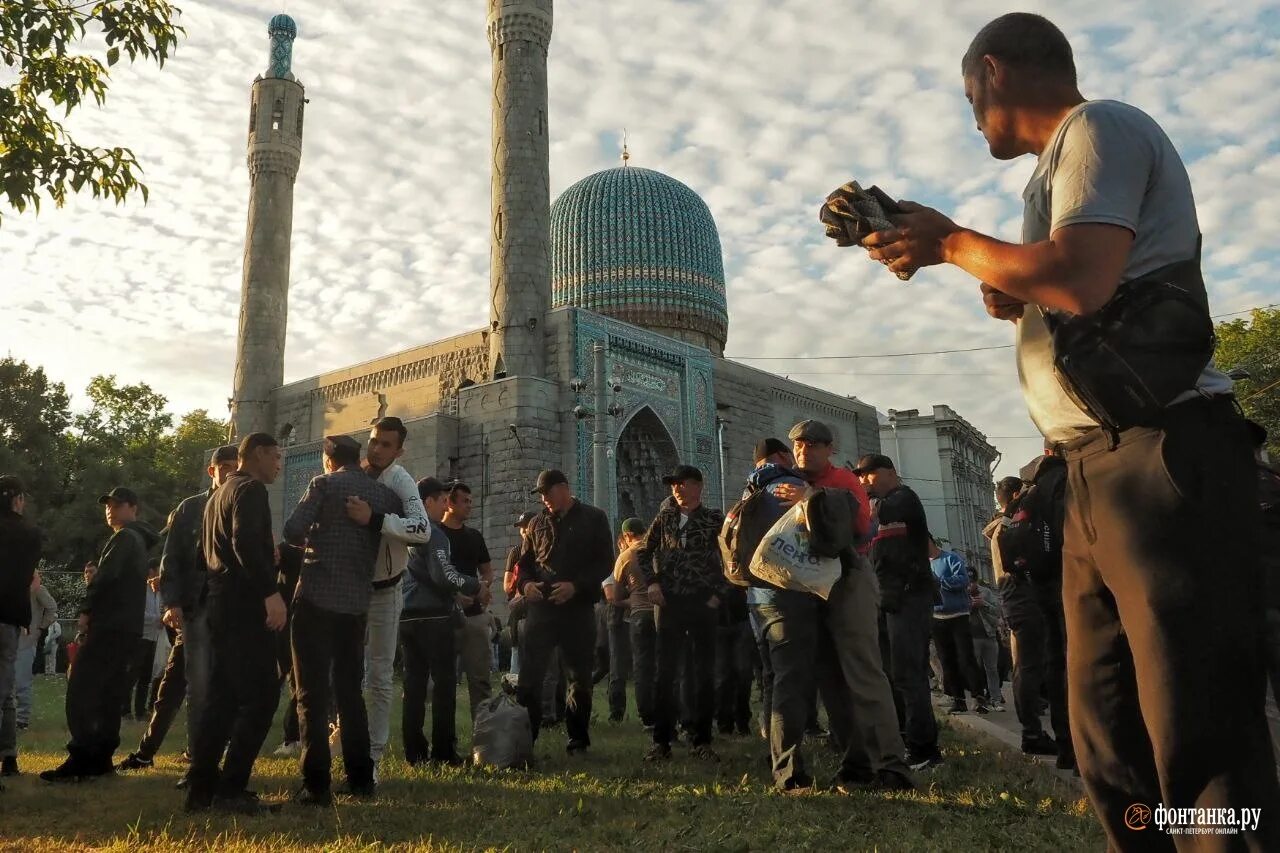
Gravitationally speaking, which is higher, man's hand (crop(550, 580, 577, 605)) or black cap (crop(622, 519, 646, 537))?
black cap (crop(622, 519, 646, 537))

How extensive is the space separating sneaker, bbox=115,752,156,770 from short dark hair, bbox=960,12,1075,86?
593 cm

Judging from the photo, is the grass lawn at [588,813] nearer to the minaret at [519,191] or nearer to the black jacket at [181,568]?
the black jacket at [181,568]

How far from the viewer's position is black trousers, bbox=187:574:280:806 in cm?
418

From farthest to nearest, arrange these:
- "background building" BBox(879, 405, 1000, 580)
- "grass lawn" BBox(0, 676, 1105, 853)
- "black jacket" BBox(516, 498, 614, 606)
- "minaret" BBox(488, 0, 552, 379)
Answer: "background building" BBox(879, 405, 1000, 580)
"minaret" BBox(488, 0, 552, 379)
"black jacket" BBox(516, 498, 614, 606)
"grass lawn" BBox(0, 676, 1105, 853)

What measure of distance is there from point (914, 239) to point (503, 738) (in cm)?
431

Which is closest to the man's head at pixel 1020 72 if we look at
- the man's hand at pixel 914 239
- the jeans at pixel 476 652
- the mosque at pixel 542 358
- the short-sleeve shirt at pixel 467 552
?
the man's hand at pixel 914 239

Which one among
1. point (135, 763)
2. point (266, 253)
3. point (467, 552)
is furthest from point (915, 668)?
point (266, 253)

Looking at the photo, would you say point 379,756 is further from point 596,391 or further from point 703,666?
point 596,391

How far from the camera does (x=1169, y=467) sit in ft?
5.12

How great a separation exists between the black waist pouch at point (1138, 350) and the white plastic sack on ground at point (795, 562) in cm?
269

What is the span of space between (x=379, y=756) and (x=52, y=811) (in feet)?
4.96

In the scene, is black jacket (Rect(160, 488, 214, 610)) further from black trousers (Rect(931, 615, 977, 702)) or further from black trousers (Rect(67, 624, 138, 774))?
black trousers (Rect(931, 615, 977, 702))

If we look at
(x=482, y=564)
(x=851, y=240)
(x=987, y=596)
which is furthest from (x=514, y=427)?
(x=851, y=240)

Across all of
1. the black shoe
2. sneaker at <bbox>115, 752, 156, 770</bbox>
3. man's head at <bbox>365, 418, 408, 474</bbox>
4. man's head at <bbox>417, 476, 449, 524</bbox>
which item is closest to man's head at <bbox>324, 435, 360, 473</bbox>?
man's head at <bbox>365, 418, 408, 474</bbox>
